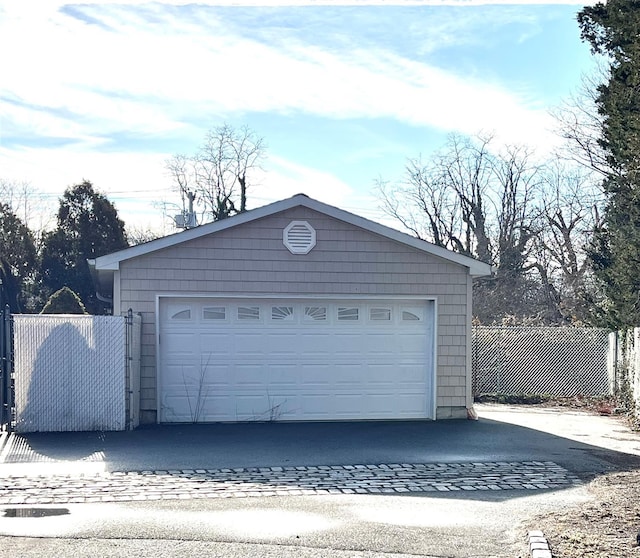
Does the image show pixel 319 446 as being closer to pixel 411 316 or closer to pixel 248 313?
pixel 248 313

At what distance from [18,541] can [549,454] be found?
7.19 metres

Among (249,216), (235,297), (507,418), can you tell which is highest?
(249,216)

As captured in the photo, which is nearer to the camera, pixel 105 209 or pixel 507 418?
pixel 507 418

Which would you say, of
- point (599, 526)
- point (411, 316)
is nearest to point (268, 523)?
point (599, 526)

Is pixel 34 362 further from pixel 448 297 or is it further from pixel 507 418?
pixel 507 418

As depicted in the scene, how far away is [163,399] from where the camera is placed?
1390 cm

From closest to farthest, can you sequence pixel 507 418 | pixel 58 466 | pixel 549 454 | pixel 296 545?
pixel 296 545
pixel 58 466
pixel 549 454
pixel 507 418

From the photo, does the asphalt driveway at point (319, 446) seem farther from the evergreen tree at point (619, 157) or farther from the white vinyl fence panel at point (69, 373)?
the evergreen tree at point (619, 157)

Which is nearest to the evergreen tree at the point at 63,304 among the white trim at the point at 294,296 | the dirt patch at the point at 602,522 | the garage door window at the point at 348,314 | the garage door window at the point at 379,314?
the white trim at the point at 294,296

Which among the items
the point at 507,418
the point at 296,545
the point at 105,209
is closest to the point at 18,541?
the point at 296,545

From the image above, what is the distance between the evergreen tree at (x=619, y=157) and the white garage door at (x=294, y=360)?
16.9 feet

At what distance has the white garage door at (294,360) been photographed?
1399 cm

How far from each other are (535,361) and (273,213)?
28.1 feet

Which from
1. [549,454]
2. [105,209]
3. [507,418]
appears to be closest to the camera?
[549,454]
